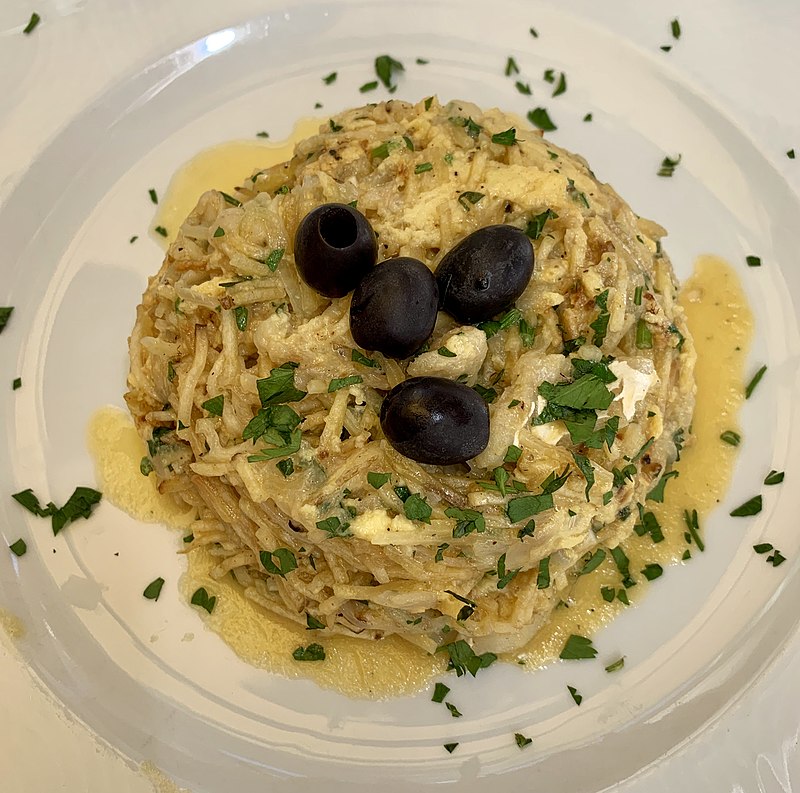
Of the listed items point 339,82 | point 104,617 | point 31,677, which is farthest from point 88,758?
point 339,82

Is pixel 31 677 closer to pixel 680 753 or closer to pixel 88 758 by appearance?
pixel 88 758

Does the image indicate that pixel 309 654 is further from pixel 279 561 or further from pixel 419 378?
pixel 419 378

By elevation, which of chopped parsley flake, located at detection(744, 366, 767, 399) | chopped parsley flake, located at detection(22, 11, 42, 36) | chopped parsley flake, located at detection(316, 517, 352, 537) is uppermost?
chopped parsley flake, located at detection(22, 11, 42, 36)

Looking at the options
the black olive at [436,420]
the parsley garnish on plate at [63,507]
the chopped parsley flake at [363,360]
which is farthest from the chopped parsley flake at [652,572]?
the parsley garnish on plate at [63,507]

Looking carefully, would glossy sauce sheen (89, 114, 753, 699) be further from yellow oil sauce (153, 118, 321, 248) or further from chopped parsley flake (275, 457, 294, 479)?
chopped parsley flake (275, 457, 294, 479)

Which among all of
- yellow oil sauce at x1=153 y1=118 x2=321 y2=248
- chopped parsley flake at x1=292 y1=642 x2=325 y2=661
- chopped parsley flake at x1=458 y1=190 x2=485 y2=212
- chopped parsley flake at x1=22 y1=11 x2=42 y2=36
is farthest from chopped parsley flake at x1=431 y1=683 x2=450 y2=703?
chopped parsley flake at x1=22 y1=11 x2=42 y2=36
